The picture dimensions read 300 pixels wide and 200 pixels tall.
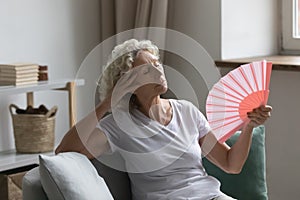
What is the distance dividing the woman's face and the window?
1.30 m

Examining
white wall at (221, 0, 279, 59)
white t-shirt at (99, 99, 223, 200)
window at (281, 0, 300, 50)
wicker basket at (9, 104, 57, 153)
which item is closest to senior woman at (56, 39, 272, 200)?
white t-shirt at (99, 99, 223, 200)

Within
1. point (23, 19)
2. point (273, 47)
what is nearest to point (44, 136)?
point (23, 19)

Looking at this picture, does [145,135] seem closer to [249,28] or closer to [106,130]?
[106,130]

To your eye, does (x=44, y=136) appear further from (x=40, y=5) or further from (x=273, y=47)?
(x=273, y=47)

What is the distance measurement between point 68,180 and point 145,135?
1.21 ft

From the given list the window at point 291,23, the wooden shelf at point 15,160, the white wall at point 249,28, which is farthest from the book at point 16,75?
the window at point 291,23

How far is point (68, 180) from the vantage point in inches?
74.7

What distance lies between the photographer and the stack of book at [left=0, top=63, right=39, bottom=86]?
8.82 ft

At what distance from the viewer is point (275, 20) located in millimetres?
3287

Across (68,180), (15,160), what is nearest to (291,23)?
(15,160)

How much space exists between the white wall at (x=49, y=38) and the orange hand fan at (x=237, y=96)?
1.13 metres

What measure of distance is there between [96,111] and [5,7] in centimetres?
100

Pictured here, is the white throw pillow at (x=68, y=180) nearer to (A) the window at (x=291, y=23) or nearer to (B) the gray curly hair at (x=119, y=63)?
(B) the gray curly hair at (x=119, y=63)

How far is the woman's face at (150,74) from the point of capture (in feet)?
6.98
